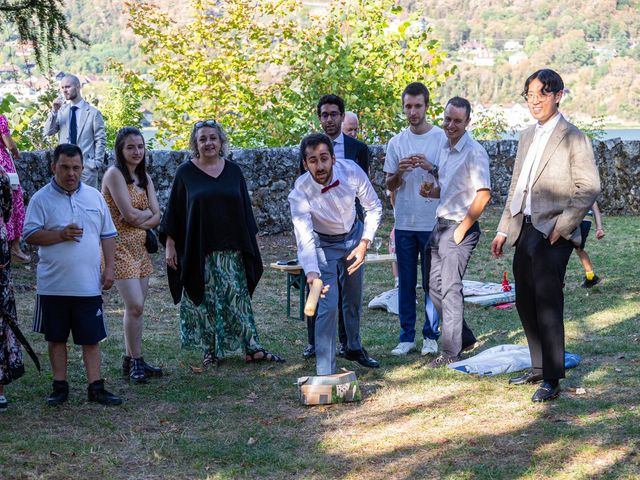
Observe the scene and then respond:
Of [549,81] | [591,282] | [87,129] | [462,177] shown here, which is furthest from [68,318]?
[87,129]

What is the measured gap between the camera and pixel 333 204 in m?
6.23

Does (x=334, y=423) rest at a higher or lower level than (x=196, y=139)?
lower

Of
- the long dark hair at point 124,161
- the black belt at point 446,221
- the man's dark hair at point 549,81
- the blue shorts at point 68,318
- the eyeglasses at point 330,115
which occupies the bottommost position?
the blue shorts at point 68,318

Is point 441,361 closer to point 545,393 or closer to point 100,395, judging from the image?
point 545,393

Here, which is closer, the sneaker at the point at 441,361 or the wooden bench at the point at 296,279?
the sneaker at the point at 441,361

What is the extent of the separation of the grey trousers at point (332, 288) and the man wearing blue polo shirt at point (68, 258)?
1.31m

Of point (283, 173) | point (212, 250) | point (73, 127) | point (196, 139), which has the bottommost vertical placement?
point (212, 250)

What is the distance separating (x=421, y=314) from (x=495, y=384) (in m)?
2.88

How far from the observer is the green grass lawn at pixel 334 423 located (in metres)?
4.67

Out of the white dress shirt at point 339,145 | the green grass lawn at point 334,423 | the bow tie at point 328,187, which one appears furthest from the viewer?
the white dress shirt at point 339,145

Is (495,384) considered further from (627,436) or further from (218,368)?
(218,368)

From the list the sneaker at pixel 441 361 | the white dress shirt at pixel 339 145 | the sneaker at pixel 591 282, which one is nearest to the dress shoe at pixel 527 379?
the sneaker at pixel 441 361

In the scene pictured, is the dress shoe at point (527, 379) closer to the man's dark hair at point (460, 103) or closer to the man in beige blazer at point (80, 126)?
the man's dark hair at point (460, 103)

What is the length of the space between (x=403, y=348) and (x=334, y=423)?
72.8 inches
